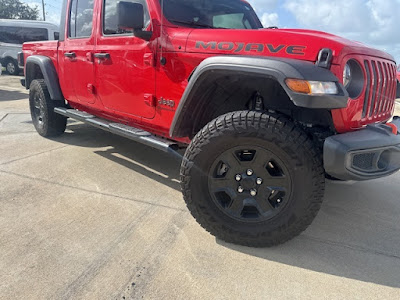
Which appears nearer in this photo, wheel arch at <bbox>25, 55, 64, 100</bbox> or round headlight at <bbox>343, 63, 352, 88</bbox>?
round headlight at <bbox>343, 63, 352, 88</bbox>

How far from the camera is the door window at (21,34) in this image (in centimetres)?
1499

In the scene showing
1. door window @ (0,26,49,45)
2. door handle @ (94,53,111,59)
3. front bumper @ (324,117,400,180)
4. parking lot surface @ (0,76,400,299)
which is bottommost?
parking lot surface @ (0,76,400,299)

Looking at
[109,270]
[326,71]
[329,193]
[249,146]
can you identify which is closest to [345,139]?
[326,71]

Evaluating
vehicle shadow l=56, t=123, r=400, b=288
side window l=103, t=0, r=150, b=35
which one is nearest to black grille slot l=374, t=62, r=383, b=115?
vehicle shadow l=56, t=123, r=400, b=288

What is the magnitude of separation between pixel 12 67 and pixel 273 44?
18.0 meters

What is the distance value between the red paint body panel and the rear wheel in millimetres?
14585

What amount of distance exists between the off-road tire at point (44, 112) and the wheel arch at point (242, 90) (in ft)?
9.02

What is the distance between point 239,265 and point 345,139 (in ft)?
3.41

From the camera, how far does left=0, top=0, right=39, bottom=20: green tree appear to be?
134 feet

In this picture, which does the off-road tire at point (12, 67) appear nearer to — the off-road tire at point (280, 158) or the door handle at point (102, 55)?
the door handle at point (102, 55)

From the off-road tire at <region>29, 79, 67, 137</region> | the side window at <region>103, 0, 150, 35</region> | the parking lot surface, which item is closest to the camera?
the parking lot surface

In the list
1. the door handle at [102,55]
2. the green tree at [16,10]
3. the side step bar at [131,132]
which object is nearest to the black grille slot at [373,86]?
the side step bar at [131,132]

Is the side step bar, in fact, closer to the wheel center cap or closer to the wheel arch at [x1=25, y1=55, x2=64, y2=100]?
the wheel arch at [x1=25, y1=55, x2=64, y2=100]

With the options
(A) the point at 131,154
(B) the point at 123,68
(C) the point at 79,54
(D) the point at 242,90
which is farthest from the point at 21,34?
(D) the point at 242,90
